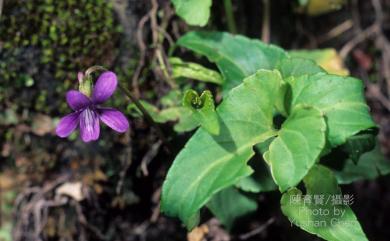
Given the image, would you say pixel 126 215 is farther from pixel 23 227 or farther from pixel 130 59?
pixel 130 59

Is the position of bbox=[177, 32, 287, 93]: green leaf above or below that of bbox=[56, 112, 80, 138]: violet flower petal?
below

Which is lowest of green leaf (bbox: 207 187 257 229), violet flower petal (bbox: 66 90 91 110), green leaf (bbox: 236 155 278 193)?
green leaf (bbox: 207 187 257 229)

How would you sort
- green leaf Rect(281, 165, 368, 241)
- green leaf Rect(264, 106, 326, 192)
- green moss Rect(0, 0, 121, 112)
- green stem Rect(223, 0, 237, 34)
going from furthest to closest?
green stem Rect(223, 0, 237, 34), green moss Rect(0, 0, 121, 112), green leaf Rect(281, 165, 368, 241), green leaf Rect(264, 106, 326, 192)

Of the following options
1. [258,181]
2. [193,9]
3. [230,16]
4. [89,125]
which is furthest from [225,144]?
[230,16]

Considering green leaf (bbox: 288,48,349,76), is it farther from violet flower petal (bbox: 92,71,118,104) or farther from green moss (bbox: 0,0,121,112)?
violet flower petal (bbox: 92,71,118,104)

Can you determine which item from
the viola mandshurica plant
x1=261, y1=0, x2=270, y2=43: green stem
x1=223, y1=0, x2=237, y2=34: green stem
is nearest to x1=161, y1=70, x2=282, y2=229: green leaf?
the viola mandshurica plant

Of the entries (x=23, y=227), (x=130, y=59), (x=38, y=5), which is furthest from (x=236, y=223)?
(x=38, y=5)

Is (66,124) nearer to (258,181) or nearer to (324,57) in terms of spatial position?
(258,181)
